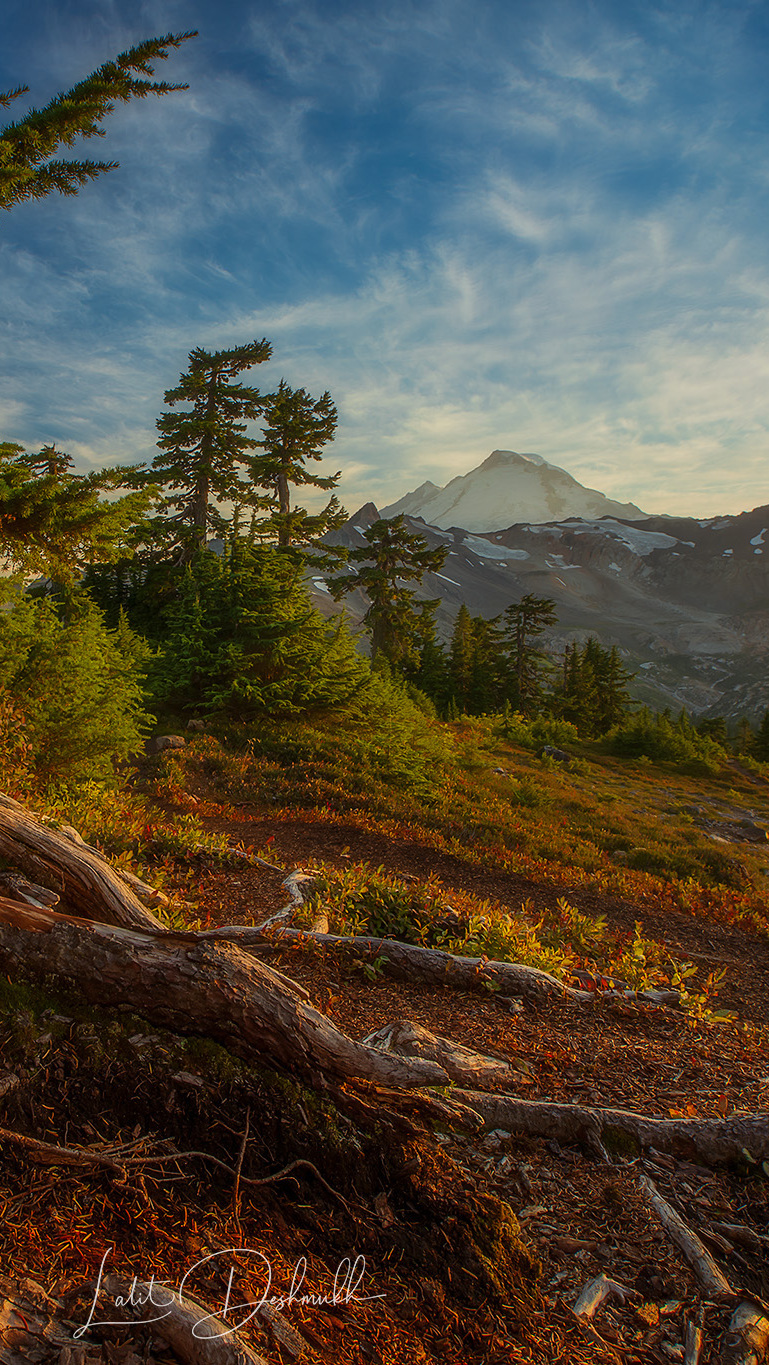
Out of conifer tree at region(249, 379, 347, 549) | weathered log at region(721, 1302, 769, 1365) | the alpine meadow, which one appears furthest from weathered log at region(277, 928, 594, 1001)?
conifer tree at region(249, 379, 347, 549)

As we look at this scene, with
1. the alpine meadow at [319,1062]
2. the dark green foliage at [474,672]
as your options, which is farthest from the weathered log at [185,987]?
the dark green foliage at [474,672]

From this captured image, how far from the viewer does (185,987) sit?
3271mm

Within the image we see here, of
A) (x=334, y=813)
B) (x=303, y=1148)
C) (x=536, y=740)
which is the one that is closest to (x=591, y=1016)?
(x=303, y=1148)

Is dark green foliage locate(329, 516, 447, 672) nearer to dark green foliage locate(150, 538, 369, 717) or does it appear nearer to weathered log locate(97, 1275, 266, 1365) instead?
dark green foliage locate(150, 538, 369, 717)

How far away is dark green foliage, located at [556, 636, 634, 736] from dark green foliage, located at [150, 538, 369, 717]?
92.4ft

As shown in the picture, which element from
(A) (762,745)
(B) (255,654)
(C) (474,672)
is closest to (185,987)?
(B) (255,654)

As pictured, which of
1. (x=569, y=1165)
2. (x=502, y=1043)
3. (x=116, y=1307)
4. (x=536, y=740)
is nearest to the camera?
(x=116, y=1307)

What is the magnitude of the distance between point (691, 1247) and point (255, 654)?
1619 cm

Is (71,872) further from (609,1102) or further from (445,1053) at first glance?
(609,1102)

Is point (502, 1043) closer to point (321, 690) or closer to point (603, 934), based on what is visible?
point (603, 934)

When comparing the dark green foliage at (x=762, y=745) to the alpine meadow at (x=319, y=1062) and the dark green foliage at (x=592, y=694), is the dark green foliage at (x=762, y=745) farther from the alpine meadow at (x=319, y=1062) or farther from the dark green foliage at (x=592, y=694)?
the alpine meadow at (x=319, y=1062)

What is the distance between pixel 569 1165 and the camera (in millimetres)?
3463

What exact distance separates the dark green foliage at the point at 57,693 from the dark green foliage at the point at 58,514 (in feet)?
3.43

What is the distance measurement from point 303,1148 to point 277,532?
2470cm
